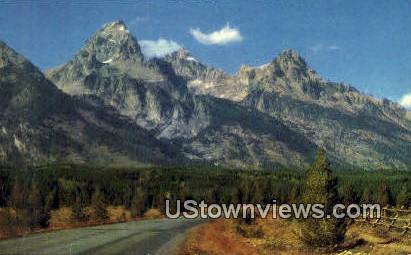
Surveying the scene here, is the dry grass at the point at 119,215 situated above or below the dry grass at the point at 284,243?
above

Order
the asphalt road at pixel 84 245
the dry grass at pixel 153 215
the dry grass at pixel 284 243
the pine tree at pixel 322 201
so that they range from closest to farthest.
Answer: the asphalt road at pixel 84 245 < the dry grass at pixel 284 243 < the pine tree at pixel 322 201 < the dry grass at pixel 153 215

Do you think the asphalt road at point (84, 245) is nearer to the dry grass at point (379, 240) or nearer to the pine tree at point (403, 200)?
the dry grass at point (379, 240)

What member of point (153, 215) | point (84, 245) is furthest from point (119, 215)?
point (84, 245)

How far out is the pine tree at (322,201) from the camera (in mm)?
45406

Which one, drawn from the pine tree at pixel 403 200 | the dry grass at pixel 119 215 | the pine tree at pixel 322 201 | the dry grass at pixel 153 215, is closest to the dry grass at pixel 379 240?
the pine tree at pixel 322 201

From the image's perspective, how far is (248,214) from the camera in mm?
80000

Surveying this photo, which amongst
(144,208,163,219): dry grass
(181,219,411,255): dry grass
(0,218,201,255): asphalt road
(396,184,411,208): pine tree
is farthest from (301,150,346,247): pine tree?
(396,184,411,208): pine tree

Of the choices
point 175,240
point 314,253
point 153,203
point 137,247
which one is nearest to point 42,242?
point 137,247

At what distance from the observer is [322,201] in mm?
45312

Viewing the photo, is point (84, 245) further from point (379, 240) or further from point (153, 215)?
point (153, 215)

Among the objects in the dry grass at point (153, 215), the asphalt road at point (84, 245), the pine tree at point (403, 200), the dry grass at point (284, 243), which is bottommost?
the dry grass at point (284, 243)

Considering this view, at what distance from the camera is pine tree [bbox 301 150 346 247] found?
149 ft

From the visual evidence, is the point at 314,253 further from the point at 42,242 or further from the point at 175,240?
the point at 42,242

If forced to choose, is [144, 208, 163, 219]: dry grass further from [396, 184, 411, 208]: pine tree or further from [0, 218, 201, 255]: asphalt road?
[0, 218, 201, 255]: asphalt road
